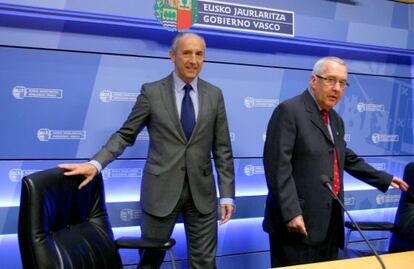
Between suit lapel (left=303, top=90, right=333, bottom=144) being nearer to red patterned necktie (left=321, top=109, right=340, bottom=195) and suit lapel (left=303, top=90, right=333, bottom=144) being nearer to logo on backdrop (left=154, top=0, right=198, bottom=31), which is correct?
red patterned necktie (left=321, top=109, right=340, bottom=195)

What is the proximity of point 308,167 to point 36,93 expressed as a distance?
5.83 feet

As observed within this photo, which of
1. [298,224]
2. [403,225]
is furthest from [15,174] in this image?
[403,225]

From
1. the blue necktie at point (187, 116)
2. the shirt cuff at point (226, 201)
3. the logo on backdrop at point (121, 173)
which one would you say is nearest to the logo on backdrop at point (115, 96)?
the logo on backdrop at point (121, 173)

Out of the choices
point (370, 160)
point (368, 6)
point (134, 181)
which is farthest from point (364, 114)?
point (134, 181)

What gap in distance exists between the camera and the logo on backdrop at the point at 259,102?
356 cm

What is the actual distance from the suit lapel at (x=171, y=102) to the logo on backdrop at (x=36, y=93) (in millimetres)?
809

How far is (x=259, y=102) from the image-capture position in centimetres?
361

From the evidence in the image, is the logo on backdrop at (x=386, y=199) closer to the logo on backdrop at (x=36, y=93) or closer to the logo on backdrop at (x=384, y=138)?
the logo on backdrop at (x=384, y=138)

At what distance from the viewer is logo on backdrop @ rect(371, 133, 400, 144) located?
4.12 metres

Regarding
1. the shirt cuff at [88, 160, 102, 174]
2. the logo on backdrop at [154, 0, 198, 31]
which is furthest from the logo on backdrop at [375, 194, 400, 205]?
the shirt cuff at [88, 160, 102, 174]

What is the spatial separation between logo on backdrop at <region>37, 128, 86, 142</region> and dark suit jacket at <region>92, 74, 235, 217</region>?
0.58 meters

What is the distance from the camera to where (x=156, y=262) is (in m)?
2.50

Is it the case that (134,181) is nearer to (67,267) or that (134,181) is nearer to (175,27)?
(175,27)

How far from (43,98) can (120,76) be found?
0.54m
